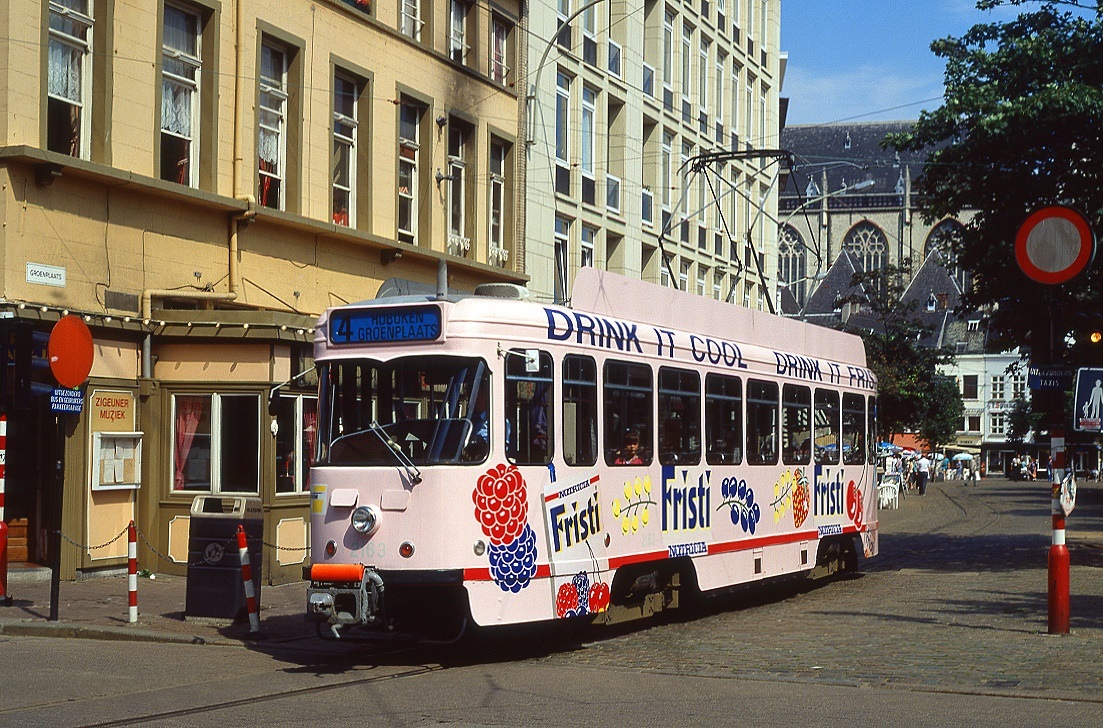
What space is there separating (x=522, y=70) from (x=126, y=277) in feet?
42.6

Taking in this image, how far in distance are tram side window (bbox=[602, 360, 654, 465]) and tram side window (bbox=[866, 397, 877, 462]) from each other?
794 centimetres

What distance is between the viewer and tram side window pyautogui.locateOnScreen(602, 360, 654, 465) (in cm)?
1316

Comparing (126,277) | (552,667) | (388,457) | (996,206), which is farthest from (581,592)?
(996,206)

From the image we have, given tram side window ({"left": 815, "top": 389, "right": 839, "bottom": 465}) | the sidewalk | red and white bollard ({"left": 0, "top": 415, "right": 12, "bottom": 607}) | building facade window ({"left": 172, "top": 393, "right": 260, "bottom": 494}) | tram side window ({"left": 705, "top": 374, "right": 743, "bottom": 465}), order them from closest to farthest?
the sidewalk, red and white bollard ({"left": 0, "top": 415, "right": 12, "bottom": 607}), tram side window ({"left": 705, "top": 374, "right": 743, "bottom": 465}), tram side window ({"left": 815, "top": 389, "right": 839, "bottom": 465}), building facade window ({"left": 172, "top": 393, "right": 260, "bottom": 494})

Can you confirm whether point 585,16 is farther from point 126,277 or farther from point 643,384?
point 643,384

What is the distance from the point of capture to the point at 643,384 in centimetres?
1378

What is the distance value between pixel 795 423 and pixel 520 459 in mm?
6505

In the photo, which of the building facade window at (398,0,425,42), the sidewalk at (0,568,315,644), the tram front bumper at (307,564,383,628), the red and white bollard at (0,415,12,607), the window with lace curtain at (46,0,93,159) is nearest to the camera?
the tram front bumper at (307,564,383,628)

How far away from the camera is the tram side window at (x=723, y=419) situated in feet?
49.7

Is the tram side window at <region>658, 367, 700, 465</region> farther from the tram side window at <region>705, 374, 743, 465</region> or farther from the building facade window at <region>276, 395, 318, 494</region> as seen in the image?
the building facade window at <region>276, 395, 318, 494</region>

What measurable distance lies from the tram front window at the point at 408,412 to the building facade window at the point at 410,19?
45.4ft

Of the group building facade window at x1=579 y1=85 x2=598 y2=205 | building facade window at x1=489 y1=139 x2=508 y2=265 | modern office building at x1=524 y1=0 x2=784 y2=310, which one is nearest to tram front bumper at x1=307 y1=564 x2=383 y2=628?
modern office building at x1=524 y1=0 x2=784 y2=310

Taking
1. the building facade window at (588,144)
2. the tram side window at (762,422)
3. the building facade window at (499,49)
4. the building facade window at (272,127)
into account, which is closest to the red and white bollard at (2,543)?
the building facade window at (272,127)

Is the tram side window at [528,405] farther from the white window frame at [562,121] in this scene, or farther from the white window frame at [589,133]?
the white window frame at [589,133]
